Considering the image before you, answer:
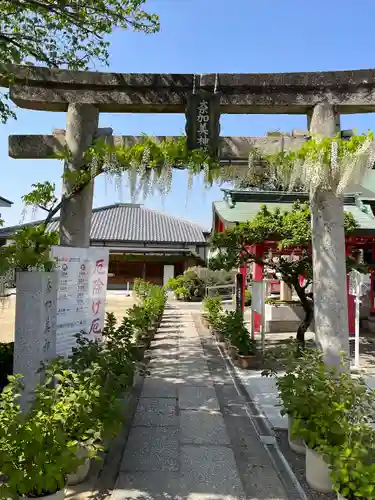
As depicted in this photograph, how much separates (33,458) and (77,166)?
→ 10.6 feet

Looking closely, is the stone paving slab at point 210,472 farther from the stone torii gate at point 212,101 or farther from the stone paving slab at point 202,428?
the stone torii gate at point 212,101

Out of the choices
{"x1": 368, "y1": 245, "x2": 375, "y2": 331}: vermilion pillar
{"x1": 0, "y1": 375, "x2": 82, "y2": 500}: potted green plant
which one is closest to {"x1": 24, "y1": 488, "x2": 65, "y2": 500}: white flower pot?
{"x1": 0, "y1": 375, "x2": 82, "y2": 500}: potted green plant

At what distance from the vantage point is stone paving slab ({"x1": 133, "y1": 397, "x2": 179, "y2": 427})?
4.86m

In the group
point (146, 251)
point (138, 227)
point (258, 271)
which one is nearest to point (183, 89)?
point (258, 271)

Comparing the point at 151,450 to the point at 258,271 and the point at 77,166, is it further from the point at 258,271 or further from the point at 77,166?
the point at 258,271

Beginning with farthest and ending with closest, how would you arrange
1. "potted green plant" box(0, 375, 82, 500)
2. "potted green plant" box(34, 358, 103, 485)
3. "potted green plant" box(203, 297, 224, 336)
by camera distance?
"potted green plant" box(203, 297, 224, 336) < "potted green plant" box(34, 358, 103, 485) < "potted green plant" box(0, 375, 82, 500)

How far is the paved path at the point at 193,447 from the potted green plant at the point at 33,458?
0.77 meters

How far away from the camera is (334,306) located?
4.47 m

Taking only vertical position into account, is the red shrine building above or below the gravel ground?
above

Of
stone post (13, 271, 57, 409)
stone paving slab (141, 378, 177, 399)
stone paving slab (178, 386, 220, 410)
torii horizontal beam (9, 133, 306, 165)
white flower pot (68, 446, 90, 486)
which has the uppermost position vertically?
torii horizontal beam (9, 133, 306, 165)

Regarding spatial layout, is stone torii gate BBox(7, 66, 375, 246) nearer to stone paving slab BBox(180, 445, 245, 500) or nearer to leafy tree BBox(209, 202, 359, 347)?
stone paving slab BBox(180, 445, 245, 500)

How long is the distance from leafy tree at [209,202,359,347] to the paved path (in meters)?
2.70

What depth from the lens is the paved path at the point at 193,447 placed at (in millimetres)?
3328

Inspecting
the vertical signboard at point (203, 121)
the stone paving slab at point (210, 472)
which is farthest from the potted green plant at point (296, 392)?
the vertical signboard at point (203, 121)
